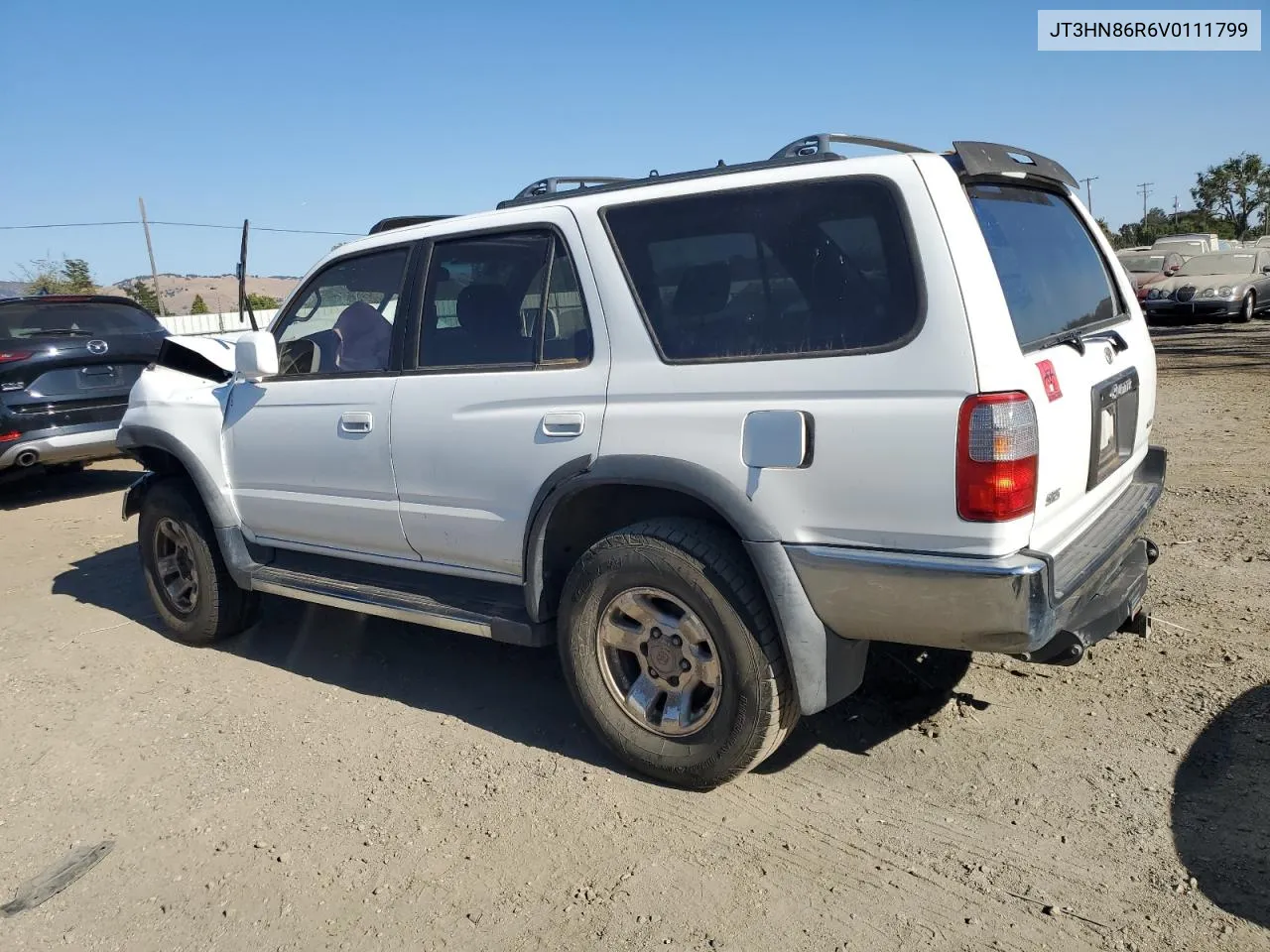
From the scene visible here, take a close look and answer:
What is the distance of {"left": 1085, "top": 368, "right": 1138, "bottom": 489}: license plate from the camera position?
3.17m

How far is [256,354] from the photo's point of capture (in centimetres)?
436

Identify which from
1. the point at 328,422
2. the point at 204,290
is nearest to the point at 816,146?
A: the point at 328,422

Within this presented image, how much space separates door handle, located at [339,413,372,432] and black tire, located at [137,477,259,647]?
1.28 m

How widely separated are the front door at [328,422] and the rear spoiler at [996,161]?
229 cm

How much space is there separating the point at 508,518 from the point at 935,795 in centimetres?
175

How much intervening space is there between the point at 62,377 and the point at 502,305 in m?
6.56

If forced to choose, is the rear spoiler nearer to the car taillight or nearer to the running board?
the car taillight

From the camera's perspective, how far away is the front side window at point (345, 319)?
14.0 ft

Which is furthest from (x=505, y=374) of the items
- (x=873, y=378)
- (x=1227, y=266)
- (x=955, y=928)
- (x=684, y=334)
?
(x=1227, y=266)

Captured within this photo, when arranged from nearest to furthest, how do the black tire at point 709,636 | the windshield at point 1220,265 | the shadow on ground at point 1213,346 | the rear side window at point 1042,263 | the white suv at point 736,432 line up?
the white suv at point 736,432 → the rear side window at point 1042,263 → the black tire at point 709,636 → the shadow on ground at point 1213,346 → the windshield at point 1220,265

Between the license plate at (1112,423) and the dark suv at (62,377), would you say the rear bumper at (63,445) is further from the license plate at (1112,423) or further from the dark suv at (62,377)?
the license plate at (1112,423)

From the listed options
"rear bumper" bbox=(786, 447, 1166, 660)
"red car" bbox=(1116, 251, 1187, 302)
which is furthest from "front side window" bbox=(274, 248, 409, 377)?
"red car" bbox=(1116, 251, 1187, 302)

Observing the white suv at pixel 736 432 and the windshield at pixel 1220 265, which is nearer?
the white suv at pixel 736 432

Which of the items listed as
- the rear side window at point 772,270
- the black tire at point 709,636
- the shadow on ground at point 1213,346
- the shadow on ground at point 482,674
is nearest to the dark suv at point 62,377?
the shadow on ground at point 482,674
